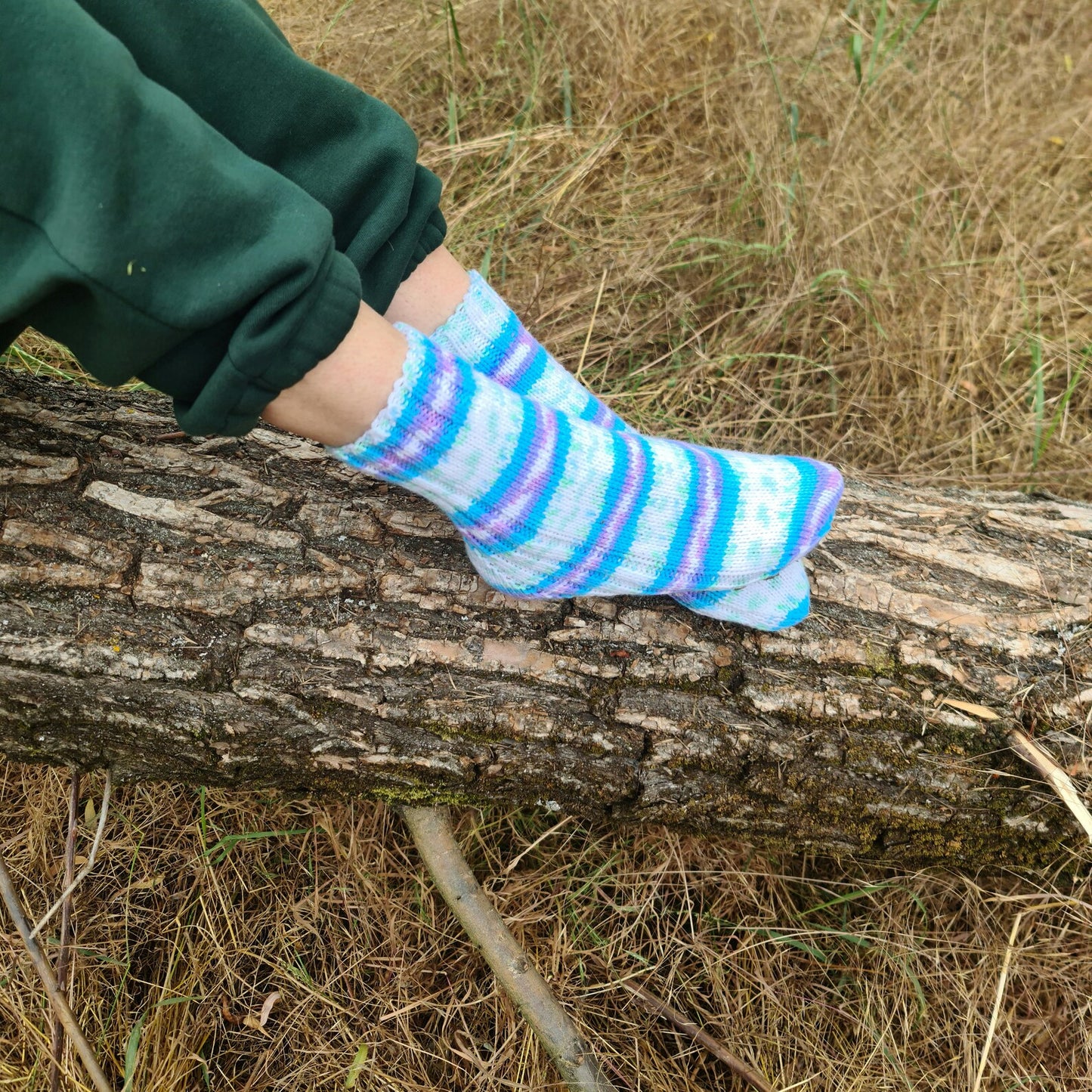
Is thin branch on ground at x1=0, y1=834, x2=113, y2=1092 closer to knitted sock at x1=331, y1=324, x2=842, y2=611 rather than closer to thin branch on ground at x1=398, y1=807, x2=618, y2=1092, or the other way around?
thin branch on ground at x1=398, y1=807, x2=618, y2=1092

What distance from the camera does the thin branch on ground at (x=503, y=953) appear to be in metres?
0.96

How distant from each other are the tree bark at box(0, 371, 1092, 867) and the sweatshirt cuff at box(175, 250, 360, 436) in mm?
216

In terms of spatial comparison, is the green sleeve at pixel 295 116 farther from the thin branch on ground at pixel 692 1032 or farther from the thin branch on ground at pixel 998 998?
the thin branch on ground at pixel 998 998

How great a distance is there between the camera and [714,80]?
5.93ft

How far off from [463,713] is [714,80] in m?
1.52

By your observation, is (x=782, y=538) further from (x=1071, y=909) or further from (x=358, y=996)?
(x=358, y=996)

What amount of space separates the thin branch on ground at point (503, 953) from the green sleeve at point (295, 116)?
0.61 metres

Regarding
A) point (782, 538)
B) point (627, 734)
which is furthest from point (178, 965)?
point (782, 538)

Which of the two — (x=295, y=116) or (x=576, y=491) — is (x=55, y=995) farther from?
(x=295, y=116)

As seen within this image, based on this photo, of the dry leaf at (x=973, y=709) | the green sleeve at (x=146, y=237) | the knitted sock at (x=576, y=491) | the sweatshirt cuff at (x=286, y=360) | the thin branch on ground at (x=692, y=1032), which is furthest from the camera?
the thin branch on ground at (x=692, y=1032)

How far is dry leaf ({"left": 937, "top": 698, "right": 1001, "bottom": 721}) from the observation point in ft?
3.09

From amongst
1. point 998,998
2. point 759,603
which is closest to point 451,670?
point 759,603

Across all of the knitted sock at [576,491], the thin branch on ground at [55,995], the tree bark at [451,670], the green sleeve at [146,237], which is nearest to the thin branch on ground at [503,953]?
the tree bark at [451,670]

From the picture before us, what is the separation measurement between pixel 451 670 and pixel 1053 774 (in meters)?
0.65
